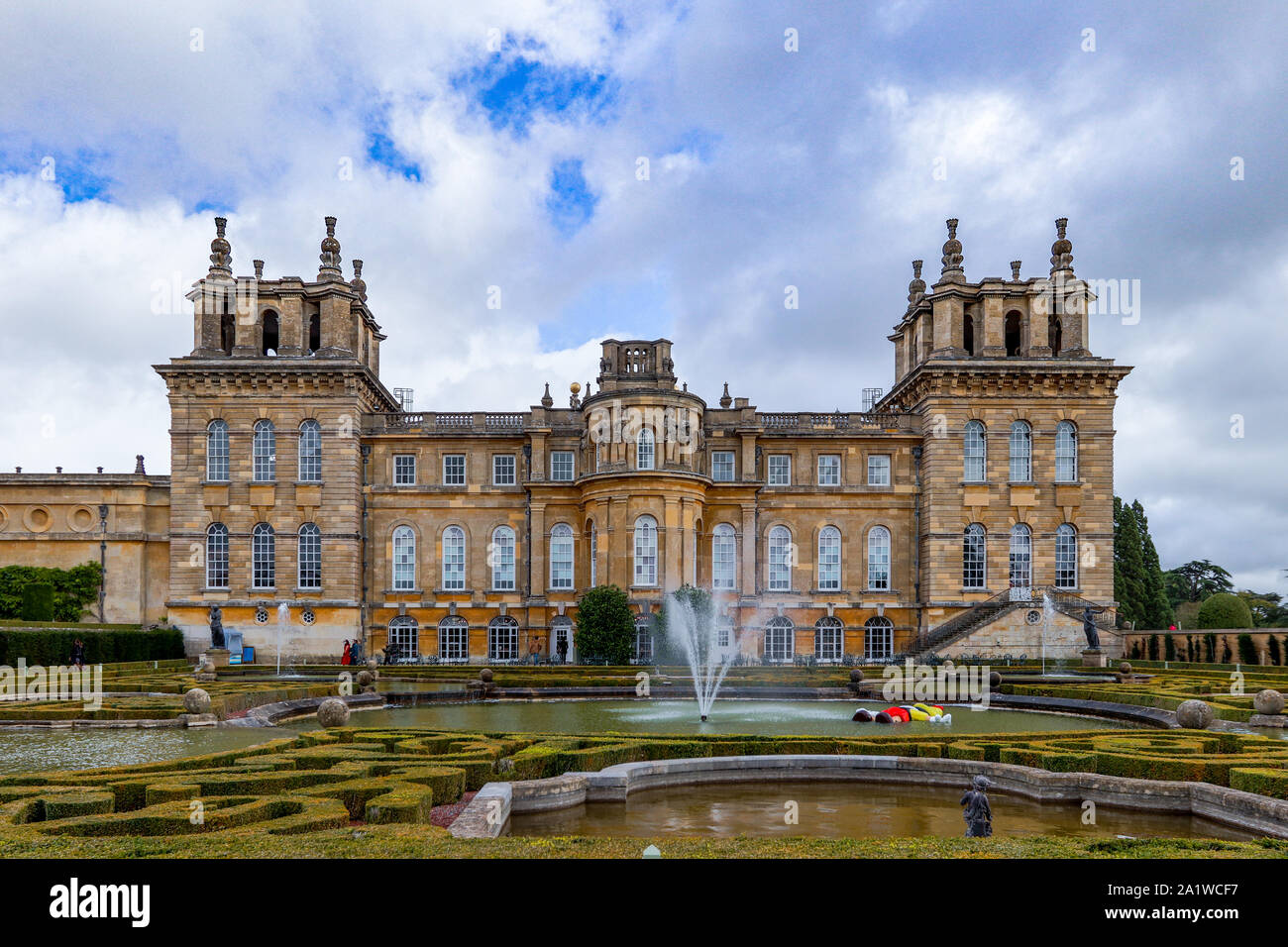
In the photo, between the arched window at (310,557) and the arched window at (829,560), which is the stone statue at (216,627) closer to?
the arched window at (310,557)

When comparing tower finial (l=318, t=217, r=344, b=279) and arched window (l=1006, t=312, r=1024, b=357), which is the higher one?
tower finial (l=318, t=217, r=344, b=279)

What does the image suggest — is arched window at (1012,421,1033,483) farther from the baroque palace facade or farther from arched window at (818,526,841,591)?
arched window at (818,526,841,591)

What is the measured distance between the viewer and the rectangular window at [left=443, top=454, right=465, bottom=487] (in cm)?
3878

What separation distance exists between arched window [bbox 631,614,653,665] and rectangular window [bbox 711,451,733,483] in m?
6.92

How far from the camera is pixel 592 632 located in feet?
109

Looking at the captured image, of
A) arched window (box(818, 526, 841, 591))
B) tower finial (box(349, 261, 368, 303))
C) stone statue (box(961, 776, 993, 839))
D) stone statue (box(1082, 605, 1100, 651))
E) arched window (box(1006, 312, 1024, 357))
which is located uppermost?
tower finial (box(349, 261, 368, 303))

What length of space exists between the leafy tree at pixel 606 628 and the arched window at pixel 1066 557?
17.3m

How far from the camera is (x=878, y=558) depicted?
38.5 m

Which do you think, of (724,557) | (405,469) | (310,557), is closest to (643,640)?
(724,557)

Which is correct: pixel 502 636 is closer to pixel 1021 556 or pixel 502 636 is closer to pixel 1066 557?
pixel 1021 556

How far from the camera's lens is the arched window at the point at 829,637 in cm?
3825

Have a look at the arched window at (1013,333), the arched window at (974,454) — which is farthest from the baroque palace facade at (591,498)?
the arched window at (1013,333)

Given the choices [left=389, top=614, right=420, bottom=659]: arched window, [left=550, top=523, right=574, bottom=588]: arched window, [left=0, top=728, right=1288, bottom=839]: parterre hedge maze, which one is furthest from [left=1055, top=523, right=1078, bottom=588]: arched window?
[left=389, top=614, right=420, bottom=659]: arched window
